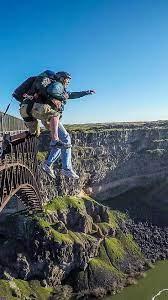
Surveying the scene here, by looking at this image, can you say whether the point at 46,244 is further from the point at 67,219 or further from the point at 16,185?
the point at 16,185

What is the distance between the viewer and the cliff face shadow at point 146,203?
10838cm

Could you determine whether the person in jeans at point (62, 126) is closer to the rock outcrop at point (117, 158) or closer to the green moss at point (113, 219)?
the rock outcrop at point (117, 158)

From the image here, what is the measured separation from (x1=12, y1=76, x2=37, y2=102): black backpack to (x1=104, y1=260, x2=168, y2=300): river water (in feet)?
214

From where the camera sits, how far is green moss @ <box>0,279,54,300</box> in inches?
2757

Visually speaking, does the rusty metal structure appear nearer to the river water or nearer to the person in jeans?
the person in jeans

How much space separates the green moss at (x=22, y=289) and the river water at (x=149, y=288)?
402 inches

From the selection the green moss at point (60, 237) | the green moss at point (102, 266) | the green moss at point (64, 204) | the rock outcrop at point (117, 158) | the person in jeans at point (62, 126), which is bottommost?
the green moss at point (102, 266)

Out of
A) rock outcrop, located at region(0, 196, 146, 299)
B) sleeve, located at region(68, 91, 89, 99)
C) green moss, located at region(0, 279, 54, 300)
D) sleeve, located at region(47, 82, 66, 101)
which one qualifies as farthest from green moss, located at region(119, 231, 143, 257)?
sleeve, located at region(47, 82, 66, 101)

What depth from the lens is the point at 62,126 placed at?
1463cm

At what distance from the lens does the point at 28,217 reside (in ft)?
269

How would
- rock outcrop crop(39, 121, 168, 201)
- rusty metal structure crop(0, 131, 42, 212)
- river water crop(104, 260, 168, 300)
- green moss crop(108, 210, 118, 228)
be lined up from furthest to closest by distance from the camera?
rock outcrop crop(39, 121, 168, 201), green moss crop(108, 210, 118, 228), river water crop(104, 260, 168, 300), rusty metal structure crop(0, 131, 42, 212)

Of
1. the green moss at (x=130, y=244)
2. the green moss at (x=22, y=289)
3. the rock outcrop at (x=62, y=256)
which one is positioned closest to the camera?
the green moss at (x=22, y=289)

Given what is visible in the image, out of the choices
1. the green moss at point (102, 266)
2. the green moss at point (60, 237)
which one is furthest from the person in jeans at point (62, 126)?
the green moss at point (102, 266)

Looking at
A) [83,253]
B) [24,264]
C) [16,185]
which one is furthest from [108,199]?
[16,185]
